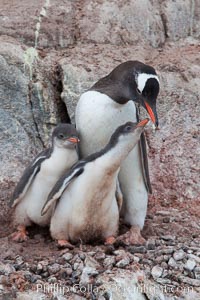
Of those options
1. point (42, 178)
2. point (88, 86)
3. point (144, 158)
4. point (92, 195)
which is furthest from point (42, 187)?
point (88, 86)

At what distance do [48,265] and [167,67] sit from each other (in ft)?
8.24

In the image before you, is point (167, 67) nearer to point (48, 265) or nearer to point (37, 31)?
point (37, 31)

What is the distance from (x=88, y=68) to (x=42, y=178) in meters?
1.60

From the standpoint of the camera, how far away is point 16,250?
464cm

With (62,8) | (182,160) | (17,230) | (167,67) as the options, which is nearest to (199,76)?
(167,67)

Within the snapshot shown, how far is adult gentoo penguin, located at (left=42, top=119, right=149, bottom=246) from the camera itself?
4.57 m

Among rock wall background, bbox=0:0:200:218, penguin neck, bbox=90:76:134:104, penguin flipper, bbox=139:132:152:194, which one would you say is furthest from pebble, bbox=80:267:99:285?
rock wall background, bbox=0:0:200:218

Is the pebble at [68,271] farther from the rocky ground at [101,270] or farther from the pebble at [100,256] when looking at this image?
the pebble at [100,256]

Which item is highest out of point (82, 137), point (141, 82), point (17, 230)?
point (141, 82)

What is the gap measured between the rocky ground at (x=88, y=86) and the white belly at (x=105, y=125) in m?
0.36

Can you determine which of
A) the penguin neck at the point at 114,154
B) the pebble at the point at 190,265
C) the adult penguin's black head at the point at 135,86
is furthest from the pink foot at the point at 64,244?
the adult penguin's black head at the point at 135,86

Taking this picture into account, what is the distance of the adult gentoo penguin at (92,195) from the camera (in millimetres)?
4566

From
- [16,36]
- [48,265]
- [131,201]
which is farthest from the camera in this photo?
[16,36]

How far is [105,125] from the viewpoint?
16.2ft
